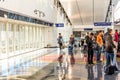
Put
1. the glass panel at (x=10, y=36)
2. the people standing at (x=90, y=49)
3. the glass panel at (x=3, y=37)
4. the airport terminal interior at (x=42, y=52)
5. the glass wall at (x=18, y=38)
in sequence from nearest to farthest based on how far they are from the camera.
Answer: the airport terminal interior at (x=42, y=52) < the people standing at (x=90, y=49) < the glass panel at (x=3, y=37) < the glass wall at (x=18, y=38) < the glass panel at (x=10, y=36)

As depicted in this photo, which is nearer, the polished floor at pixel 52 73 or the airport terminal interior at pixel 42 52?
the polished floor at pixel 52 73

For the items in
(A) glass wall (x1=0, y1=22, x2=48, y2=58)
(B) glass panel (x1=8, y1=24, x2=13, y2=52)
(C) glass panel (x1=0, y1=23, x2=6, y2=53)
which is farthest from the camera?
(B) glass panel (x1=8, y1=24, x2=13, y2=52)

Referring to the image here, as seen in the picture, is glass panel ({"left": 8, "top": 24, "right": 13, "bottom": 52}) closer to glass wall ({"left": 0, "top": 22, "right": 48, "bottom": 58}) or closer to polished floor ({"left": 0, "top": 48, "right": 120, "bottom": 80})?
glass wall ({"left": 0, "top": 22, "right": 48, "bottom": 58})

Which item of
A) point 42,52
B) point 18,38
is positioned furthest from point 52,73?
point 42,52

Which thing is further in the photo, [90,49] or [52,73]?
[90,49]

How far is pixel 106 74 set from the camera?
33.3 feet

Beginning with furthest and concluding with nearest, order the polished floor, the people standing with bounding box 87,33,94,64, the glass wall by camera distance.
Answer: the glass wall, the people standing with bounding box 87,33,94,64, the polished floor

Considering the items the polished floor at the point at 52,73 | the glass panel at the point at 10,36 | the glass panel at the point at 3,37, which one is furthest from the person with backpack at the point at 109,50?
the glass panel at the point at 10,36

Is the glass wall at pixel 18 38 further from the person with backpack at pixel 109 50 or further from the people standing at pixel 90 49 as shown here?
the person with backpack at pixel 109 50

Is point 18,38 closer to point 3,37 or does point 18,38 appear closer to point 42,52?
point 42,52

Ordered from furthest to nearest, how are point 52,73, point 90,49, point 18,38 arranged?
point 18,38 < point 90,49 < point 52,73

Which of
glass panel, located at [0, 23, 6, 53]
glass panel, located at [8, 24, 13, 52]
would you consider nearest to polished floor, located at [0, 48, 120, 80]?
glass panel, located at [0, 23, 6, 53]

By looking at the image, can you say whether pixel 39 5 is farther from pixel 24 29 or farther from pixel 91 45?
pixel 91 45

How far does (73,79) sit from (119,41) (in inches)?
393
